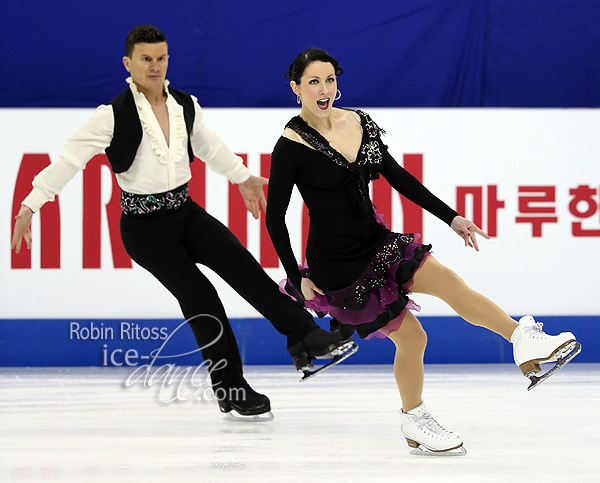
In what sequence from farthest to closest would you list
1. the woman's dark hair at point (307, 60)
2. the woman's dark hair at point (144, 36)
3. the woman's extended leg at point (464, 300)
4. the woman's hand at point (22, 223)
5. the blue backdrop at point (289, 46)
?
the blue backdrop at point (289, 46)
the woman's dark hair at point (144, 36)
the woman's hand at point (22, 223)
the woman's dark hair at point (307, 60)
the woman's extended leg at point (464, 300)

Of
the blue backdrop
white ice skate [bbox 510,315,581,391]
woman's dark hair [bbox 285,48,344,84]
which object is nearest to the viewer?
white ice skate [bbox 510,315,581,391]

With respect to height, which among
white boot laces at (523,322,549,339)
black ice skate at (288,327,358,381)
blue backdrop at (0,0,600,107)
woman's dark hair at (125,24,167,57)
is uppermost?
blue backdrop at (0,0,600,107)

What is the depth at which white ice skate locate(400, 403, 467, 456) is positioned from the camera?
2863 mm

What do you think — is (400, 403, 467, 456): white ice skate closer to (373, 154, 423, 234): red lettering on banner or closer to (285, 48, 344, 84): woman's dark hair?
(285, 48, 344, 84): woman's dark hair

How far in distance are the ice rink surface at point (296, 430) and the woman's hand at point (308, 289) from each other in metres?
0.51

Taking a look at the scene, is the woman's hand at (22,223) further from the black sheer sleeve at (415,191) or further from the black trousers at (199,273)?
the black sheer sleeve at (415,191)

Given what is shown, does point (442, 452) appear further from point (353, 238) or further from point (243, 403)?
point (243, 403)

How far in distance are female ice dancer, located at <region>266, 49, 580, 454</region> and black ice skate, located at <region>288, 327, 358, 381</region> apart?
0.67ft

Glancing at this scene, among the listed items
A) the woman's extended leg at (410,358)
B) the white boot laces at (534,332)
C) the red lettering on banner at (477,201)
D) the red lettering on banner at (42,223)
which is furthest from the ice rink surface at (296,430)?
the red lettering on banner at (477,201)

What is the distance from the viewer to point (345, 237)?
287cm

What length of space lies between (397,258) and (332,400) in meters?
1.33

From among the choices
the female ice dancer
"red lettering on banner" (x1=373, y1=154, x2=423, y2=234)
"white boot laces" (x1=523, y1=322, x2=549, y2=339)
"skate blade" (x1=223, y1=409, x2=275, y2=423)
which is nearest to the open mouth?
the female ice dancer

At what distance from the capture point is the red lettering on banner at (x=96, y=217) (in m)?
4.96

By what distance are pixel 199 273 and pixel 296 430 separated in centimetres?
72
